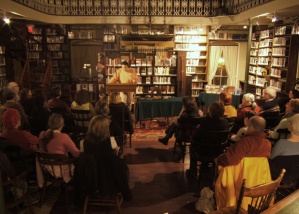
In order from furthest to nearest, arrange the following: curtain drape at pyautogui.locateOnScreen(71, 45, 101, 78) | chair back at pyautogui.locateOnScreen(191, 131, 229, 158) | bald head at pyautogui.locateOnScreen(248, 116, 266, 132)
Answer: curtain drape at pyautogui.locateOnScreen(71, 45, 101, 78), chair back at pyautogui.locateOnScreen(191, 131, 229, 158), bald head at pyautogui.locateOnScreen(248, 116, 266, 132)

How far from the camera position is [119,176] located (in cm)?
280

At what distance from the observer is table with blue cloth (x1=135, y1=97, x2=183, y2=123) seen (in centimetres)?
700

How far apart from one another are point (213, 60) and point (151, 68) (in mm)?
2740

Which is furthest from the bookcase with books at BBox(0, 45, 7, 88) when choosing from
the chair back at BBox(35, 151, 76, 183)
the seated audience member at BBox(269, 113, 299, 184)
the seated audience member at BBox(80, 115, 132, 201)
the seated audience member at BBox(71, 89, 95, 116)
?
the seated audience member at BBox(269, 113, 299, 184)

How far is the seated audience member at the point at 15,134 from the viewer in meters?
3.35

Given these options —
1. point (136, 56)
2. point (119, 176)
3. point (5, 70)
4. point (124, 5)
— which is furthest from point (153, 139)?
point (5, 70)

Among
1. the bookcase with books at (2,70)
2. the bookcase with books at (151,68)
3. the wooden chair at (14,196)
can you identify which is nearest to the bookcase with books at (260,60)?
the bookcase with books at (151,68)

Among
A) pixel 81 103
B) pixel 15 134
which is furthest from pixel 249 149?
pixel 81 103

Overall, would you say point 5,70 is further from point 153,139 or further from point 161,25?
point 153,139

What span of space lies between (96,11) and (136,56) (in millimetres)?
2207

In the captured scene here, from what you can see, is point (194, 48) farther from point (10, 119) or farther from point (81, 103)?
point (10, 119)

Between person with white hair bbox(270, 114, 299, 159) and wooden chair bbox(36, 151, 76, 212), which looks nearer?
person with white hair bbox(270, 114, 299, 159)

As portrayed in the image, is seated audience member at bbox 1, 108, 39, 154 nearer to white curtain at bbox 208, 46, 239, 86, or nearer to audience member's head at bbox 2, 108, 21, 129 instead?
audience member's head at bbox 2, 108, 21, 129

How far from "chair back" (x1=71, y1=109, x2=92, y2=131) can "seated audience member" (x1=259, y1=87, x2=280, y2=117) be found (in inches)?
128
